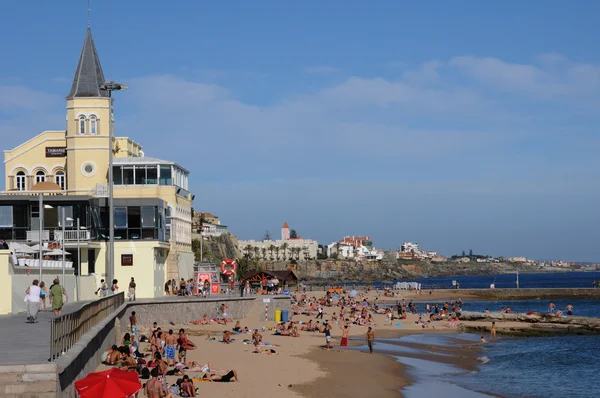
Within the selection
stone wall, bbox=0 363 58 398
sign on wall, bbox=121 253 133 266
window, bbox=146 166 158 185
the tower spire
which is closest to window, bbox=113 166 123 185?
window, bbox=146 166 158 185

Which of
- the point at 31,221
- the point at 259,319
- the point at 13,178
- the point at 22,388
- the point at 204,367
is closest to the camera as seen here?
the point at 22,388

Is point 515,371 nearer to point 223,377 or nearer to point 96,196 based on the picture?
A: point 223,377

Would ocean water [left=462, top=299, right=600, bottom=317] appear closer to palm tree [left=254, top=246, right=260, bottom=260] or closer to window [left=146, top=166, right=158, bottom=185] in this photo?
window [left=146, top=166, right=158, bottom=185]

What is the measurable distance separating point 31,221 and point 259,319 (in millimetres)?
13213

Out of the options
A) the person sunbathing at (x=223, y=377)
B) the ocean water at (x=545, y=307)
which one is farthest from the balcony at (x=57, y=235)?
the ocean water at (x=545, y=307)

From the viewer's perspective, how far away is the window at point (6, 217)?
131 ft

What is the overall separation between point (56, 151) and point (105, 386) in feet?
127

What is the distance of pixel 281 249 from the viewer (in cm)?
18975

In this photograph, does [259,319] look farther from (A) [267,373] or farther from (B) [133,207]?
(A) [267,373]

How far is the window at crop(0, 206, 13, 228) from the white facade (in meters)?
141

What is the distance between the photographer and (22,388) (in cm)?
1171

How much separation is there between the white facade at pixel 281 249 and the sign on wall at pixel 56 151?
131456 mm

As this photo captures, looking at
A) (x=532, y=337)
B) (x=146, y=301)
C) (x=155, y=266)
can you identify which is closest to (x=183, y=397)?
(x=146, y=301)

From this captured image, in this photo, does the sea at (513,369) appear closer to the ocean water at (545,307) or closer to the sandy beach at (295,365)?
the sandy beach at (295,365)
